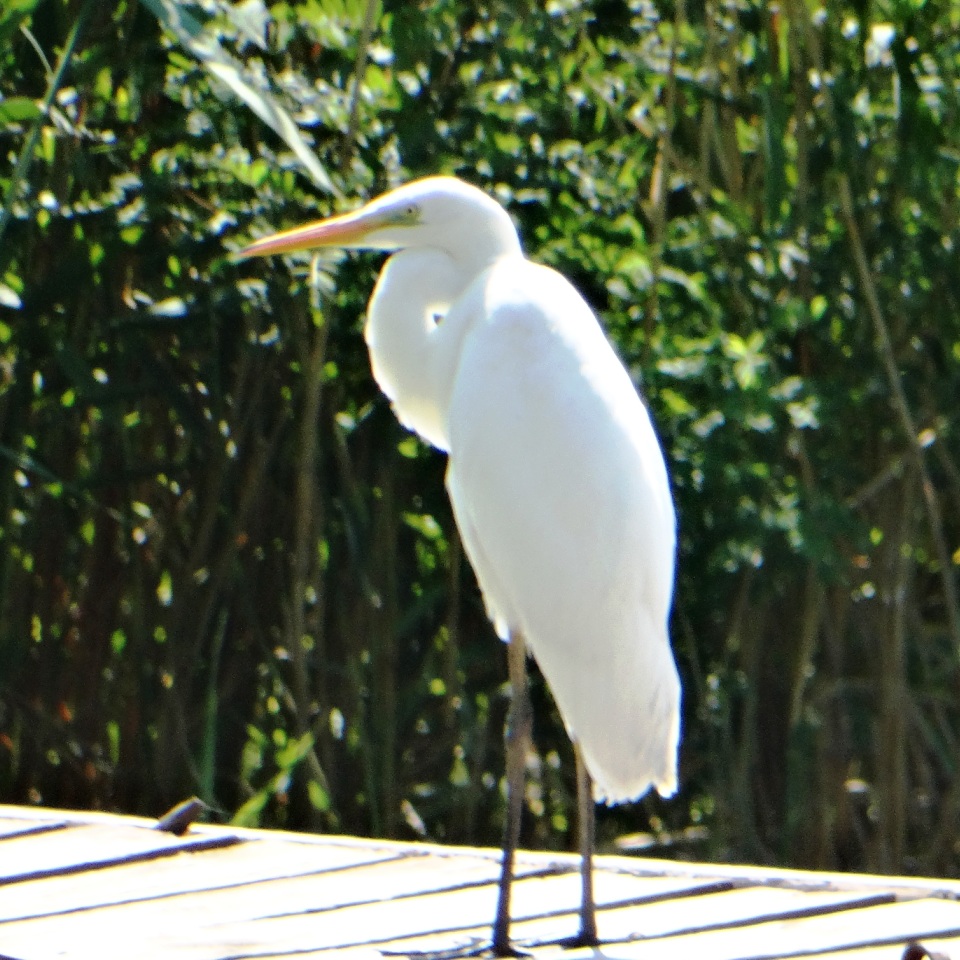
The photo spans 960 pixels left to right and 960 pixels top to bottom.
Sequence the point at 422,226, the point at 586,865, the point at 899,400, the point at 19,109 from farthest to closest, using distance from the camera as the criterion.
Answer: the point at 899,400, the point at 19,109, the point at 422,226, the point at 586,865

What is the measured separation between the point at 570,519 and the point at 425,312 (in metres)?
0.39

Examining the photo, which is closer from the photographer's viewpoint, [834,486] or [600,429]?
[600,429]

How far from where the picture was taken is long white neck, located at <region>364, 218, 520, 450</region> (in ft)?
6.84

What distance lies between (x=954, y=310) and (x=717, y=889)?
1.45 meters

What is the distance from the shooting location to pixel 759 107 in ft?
10.0

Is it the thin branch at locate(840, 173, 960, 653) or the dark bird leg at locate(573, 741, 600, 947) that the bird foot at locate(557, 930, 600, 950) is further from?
the thin branch at locate(840, 173, 960, 653)

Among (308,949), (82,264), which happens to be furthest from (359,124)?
(308,949)

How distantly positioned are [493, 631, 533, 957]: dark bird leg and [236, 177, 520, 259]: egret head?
0.48m

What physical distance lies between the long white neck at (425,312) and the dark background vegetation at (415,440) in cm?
70

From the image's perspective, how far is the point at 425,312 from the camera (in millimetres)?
2127

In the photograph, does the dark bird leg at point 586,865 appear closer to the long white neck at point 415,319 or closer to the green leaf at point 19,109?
the long white neck at point 415,319

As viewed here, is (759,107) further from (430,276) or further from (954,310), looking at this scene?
(430,276)

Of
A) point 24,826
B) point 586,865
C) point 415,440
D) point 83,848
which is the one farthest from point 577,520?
point 415,440

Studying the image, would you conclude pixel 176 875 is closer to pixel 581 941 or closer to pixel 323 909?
pixel 323 909
